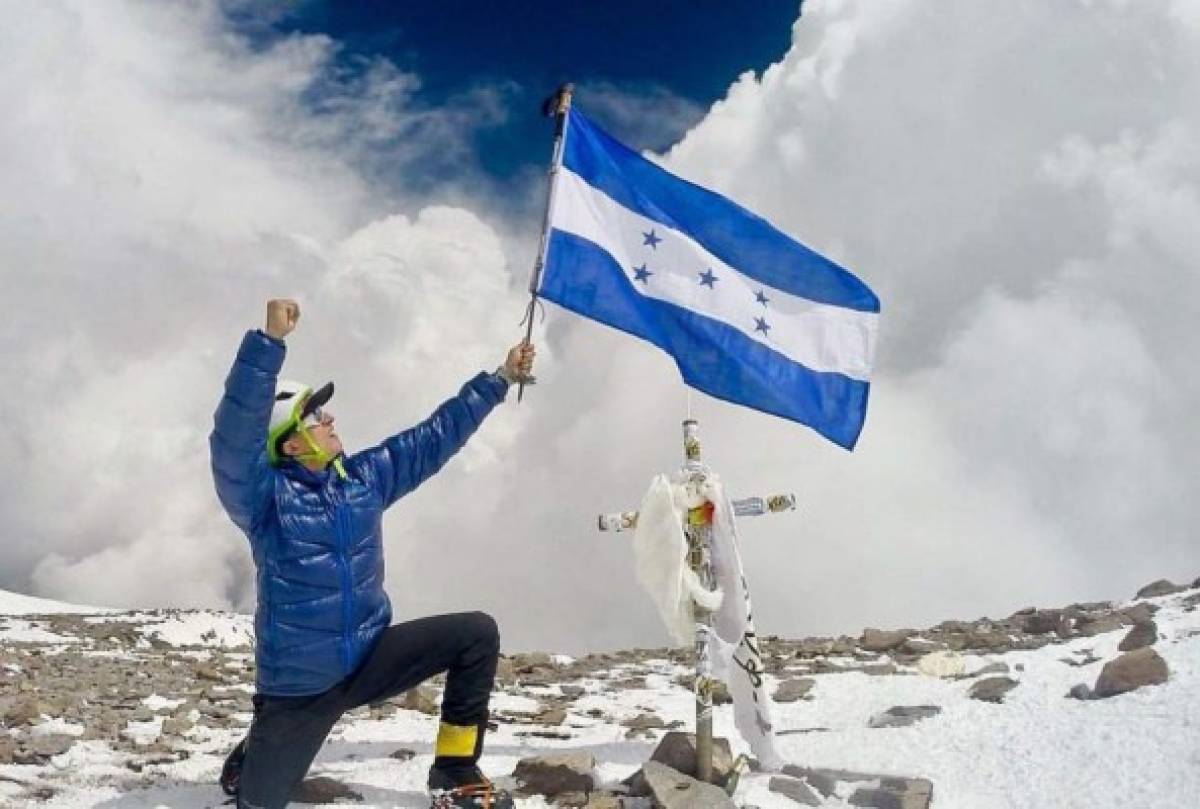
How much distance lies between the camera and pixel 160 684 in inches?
412

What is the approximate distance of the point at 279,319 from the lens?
208 inches

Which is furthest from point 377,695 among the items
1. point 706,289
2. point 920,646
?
point 920,646

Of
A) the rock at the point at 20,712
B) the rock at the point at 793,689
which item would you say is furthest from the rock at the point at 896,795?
the rock at the point at 20,712

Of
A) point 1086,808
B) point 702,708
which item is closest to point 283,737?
point 702,708

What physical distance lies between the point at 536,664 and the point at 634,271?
19.8 ft

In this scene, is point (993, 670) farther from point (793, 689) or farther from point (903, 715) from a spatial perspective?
point (793, 689)

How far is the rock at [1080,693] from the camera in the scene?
7.84 m

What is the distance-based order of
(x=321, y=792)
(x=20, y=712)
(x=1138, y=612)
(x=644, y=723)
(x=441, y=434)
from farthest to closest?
1. (x=1138, y=612)
2. (x=644, y=723)
3. (x=20, y=712)
4. (x=441, y=434)
5. (x=321, y=792)

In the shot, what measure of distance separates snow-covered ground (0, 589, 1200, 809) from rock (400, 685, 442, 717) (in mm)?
137

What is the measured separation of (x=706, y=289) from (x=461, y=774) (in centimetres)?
378

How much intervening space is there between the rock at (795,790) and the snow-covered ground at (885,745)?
80 millimetres

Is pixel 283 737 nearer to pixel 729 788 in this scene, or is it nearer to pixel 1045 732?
pixel 729 788

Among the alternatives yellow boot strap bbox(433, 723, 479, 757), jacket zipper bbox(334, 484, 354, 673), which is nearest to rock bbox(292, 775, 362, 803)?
yellow boot strap bbox(433, 723, 479, 757)

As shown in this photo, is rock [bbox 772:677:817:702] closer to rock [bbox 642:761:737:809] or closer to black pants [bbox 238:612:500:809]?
rock [bbox 642:761:737:809]
